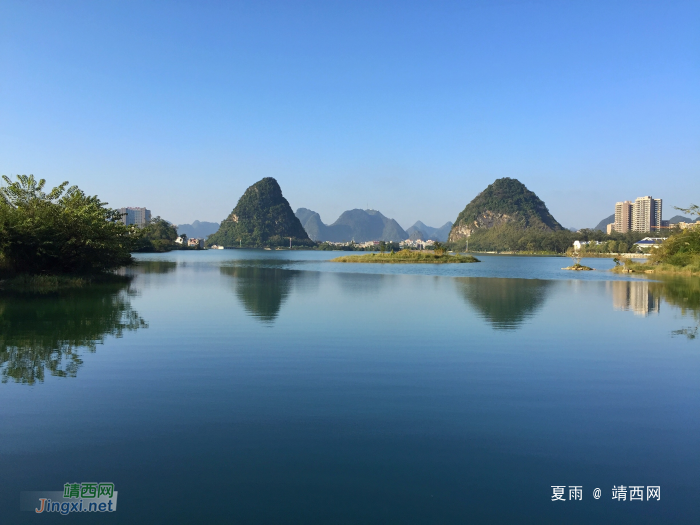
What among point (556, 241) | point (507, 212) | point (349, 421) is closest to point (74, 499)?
point (349, 421)

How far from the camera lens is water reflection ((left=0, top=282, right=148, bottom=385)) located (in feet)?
25.0

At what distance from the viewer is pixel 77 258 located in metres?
22.4

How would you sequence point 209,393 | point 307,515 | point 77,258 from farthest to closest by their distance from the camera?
1. point 77,258
2. point 209,393
3. point 307,515

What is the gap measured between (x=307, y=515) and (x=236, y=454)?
3.63 feet

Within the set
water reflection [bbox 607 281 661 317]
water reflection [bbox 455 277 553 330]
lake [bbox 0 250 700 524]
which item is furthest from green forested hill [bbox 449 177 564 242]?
lake [bbox 0 250 700 524]

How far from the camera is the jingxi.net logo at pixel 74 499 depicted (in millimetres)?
3787

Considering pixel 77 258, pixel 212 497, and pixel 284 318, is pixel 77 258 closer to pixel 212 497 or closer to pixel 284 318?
pixel 284 318

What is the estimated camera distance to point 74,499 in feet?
12.8

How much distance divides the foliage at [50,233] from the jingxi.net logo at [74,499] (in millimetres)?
16887

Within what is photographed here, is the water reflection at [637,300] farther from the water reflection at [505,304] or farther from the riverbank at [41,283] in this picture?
the riverbank at [41,283]

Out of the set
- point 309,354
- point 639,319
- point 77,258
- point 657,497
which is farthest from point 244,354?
point 77,258

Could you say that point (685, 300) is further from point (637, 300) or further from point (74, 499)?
point (74, 499)

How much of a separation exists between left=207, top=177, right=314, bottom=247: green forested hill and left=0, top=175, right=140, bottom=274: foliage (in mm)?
146196

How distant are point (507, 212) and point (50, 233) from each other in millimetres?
178616
